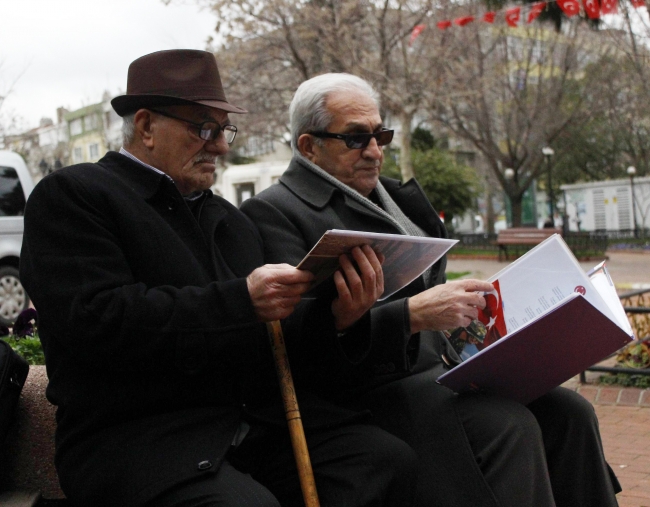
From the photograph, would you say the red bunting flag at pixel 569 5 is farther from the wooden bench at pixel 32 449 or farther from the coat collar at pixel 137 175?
the wooden bench at pixel 32 449

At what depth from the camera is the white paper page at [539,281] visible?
92.0 inches

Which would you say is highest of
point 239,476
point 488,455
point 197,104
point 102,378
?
point 197,104

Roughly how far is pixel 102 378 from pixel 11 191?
9.82 metres

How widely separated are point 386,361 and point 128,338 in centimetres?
85

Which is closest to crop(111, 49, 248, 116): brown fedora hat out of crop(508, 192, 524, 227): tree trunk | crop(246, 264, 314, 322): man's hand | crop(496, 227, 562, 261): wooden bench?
crop(246, 264, 314, 322): man's hand

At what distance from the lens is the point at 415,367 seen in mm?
2676

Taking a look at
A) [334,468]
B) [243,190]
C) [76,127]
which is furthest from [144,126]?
[76,127]

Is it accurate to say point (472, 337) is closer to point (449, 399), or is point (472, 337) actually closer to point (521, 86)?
point (449, 399)

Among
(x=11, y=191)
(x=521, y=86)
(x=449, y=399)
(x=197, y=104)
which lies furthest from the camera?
(x=521, y=86)

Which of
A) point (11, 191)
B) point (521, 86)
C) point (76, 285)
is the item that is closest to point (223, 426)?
point (76, 285)

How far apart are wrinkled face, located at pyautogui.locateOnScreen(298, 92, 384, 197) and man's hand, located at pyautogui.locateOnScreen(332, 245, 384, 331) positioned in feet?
2.76

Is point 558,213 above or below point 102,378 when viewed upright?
below

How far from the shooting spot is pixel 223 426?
211 cm

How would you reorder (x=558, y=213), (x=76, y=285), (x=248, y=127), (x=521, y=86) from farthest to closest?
(x=558, y=213), (x=521, y=86), (x=248, y=127), (x=76, y=285)
